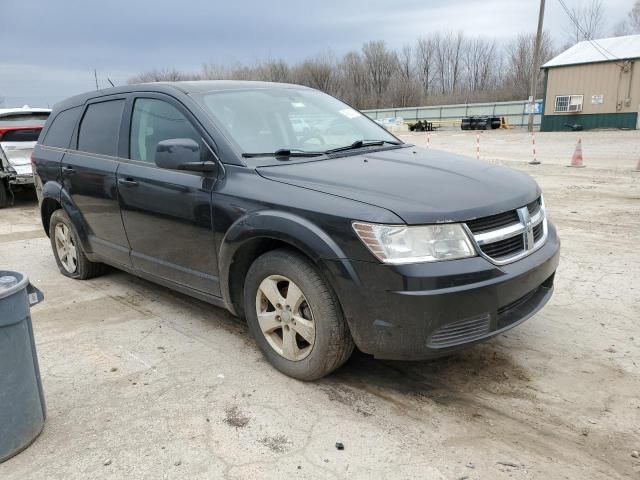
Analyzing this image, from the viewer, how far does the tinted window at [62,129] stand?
201 inches

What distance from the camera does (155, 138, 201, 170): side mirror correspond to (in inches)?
133

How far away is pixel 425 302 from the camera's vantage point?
8.45ft

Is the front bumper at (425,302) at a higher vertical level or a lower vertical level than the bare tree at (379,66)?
lower

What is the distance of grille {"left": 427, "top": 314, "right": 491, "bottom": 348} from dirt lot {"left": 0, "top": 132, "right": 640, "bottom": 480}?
0.45m

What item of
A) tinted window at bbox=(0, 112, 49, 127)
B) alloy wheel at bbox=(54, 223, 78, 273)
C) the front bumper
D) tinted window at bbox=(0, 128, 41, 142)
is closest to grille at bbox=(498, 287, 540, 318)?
the front bumper

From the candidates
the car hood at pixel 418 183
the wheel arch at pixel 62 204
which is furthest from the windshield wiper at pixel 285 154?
the wheel arch at pixel 62 204

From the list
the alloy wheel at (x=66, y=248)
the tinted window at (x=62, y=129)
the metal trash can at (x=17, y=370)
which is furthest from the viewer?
the alloy wheel at (x=66, y=248)

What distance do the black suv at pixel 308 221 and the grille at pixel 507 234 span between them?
11mm

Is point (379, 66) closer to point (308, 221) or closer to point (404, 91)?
point (404, 91)

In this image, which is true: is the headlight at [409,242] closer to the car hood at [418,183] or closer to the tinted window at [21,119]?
the car hood at [418,183]

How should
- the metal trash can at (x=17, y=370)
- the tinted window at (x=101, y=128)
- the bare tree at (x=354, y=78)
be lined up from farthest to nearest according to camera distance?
the bare tree at (x=354, y=78) → the tinted window at (x=101, y=128) → the metal trash can at (x=17, y=370)

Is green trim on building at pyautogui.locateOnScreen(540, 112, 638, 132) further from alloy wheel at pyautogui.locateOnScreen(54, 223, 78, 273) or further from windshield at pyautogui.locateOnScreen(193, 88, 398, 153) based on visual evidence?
alloy wheel at pyautogui.locateOnScreen(54, 223, 78, 273)

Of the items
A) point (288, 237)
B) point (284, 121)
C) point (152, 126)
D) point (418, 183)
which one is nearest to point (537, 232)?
point (418, 183)

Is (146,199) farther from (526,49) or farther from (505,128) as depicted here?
(526,49)
